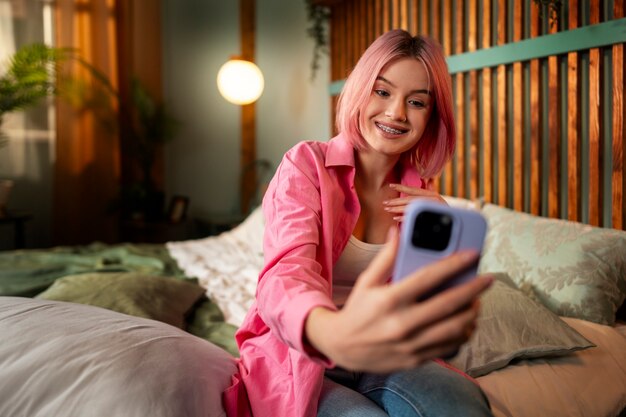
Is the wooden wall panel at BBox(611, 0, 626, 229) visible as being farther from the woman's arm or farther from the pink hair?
the woman's arm

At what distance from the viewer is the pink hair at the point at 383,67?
3.41 ft

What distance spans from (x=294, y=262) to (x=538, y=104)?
1506 millimetres

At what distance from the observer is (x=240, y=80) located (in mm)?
3799

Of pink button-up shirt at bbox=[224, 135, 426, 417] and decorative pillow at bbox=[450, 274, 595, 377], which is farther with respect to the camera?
decorative pillow at bbox=[450, 274, 595, 377]

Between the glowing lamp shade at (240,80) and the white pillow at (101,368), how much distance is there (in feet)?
9.70

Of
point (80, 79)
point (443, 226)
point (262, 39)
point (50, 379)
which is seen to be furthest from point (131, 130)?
point (443, 226)

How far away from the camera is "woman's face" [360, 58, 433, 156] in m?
1.04

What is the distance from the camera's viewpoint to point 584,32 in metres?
1.75

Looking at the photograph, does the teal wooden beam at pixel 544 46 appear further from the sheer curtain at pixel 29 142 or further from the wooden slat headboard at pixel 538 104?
the sheer curtain at pixel 29 142

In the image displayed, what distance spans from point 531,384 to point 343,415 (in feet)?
1.70

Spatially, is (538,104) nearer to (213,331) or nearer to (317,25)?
(213,331)

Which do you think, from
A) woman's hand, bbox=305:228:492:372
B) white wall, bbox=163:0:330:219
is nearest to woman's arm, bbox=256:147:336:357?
woman's hand, bbox=305:228:492:372

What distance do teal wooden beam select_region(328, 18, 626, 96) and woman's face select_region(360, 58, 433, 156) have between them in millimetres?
956

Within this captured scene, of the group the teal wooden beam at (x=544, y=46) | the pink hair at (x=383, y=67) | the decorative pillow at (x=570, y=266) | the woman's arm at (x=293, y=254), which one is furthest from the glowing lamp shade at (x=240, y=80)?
the woman's arm at (x=293, y=254)
